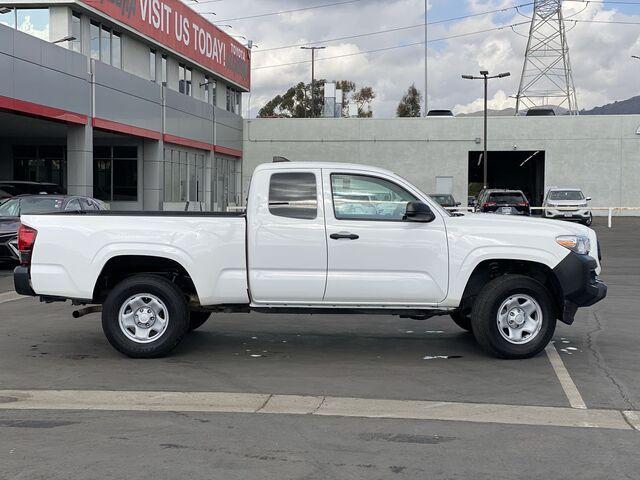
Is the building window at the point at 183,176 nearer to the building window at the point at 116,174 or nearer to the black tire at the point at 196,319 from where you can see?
the building window at the point at 116,174

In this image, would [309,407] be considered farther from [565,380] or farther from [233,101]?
[233,101]

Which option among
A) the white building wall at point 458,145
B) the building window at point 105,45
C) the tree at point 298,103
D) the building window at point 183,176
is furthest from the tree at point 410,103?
the building window at point 105,45

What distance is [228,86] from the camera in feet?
145

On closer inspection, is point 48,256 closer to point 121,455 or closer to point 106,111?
point 121,455

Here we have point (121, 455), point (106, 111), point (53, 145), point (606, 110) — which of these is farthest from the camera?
point (606, 110)

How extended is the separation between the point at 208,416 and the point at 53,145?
3271 cm

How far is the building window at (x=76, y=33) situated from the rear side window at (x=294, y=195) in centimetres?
2149

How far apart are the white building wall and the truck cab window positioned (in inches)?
1502

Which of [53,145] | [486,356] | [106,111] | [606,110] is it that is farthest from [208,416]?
[606,110]

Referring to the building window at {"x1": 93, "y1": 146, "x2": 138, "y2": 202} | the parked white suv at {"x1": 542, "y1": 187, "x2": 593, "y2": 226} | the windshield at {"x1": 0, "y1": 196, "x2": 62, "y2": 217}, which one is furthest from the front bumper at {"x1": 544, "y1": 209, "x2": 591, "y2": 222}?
the windshield at {"x1": 0, "y1": 196, "x2": 62, "y2": 217}

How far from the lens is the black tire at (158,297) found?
24.0 ft

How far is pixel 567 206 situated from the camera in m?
32.6

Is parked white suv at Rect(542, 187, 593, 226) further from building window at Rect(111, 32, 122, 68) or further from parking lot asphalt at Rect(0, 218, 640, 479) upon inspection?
parking lot asphalt at Rect(0, 218, 640, 479)

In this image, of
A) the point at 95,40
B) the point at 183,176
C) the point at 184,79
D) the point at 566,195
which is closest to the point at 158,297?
the point at 95,40
